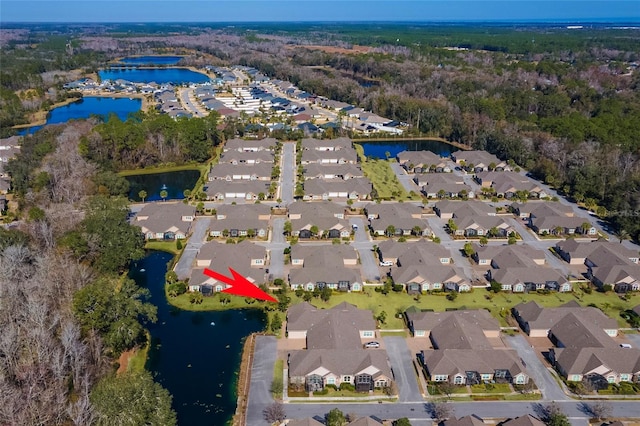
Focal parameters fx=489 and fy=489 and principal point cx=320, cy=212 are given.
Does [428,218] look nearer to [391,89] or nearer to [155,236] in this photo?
[155,236]

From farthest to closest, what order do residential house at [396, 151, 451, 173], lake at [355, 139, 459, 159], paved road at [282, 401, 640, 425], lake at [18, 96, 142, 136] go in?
lake at [18, 96, 142, 136] → lake at [355, 139, 459, 159] → residential house at [396, 151, 451, 173] → paved road at [282, 401, 640, 425]

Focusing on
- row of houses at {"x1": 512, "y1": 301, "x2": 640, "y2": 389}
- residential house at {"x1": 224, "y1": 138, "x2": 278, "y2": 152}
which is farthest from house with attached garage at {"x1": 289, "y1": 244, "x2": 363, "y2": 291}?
residential house at {"x1": 224, "y1": 138, "x2": 278, "y2": 152}

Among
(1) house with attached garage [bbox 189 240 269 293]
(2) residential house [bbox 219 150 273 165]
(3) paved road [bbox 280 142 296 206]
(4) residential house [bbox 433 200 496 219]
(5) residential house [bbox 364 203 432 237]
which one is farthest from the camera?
(2) residential house [bbox 219 150 273 165]

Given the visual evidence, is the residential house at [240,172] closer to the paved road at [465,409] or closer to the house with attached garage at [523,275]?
the house with attached garage at [523,275]

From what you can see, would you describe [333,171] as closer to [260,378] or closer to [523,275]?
[523,275]

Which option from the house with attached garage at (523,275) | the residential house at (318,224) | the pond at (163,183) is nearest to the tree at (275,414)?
the house with attached garage at (523,275)

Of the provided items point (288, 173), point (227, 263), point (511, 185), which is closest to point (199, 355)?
point (227, 263)

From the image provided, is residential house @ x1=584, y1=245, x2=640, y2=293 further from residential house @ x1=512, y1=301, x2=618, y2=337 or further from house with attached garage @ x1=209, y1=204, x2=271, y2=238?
house with attached garage @ x1=209, y1=204, x2=271, y2=238
